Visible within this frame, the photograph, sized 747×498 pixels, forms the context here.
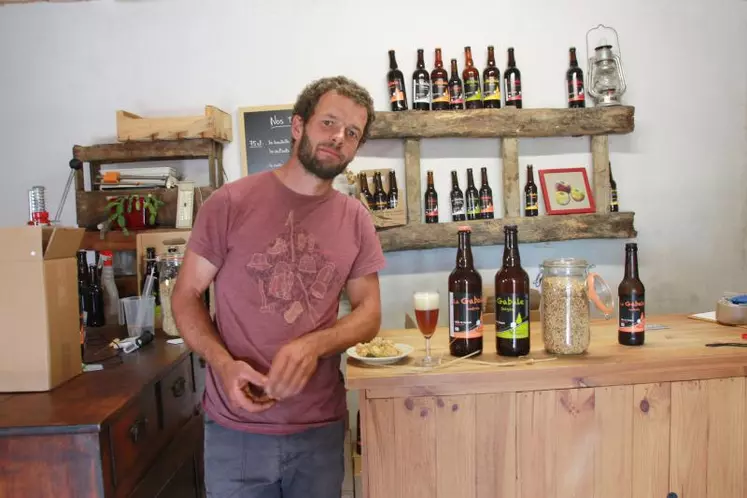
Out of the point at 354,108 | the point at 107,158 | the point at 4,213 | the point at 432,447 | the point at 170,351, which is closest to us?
the point at 432,447

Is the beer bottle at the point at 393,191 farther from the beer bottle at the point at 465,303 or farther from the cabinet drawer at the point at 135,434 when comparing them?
the cabinet drawer at the point at 135,434

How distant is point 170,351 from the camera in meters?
1.95

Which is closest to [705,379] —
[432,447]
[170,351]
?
[432,447]

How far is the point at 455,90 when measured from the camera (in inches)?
111

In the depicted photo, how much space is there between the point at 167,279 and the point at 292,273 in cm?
111

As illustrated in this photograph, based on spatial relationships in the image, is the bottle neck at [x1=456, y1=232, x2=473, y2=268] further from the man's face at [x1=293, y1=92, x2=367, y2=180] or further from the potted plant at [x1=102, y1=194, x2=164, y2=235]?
the potted plant at [x1=102, y1=194, x2=164, y2=235]

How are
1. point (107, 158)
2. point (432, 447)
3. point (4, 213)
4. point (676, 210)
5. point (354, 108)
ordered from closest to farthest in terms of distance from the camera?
point (432, 447) < point (354, 108) < point (107, 158) < point (4, 213) < point (676, 210)

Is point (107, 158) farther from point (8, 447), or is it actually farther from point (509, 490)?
point (509, 490)

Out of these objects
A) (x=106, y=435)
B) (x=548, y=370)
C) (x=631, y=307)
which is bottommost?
(x=106, y=435)

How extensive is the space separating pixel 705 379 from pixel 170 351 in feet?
5.41

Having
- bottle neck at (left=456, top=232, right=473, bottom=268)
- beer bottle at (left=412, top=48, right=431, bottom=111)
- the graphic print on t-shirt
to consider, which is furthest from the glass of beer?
beer bottle at (left=412, top=48, right=431, bottom=111)

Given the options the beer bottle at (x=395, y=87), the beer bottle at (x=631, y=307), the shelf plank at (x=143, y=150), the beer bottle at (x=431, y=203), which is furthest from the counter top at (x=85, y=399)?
the beer bottle at (x=395, y=87)

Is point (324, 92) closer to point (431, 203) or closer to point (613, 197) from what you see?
point (431, 203)

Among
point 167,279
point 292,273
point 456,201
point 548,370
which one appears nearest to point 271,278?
point 292,273
